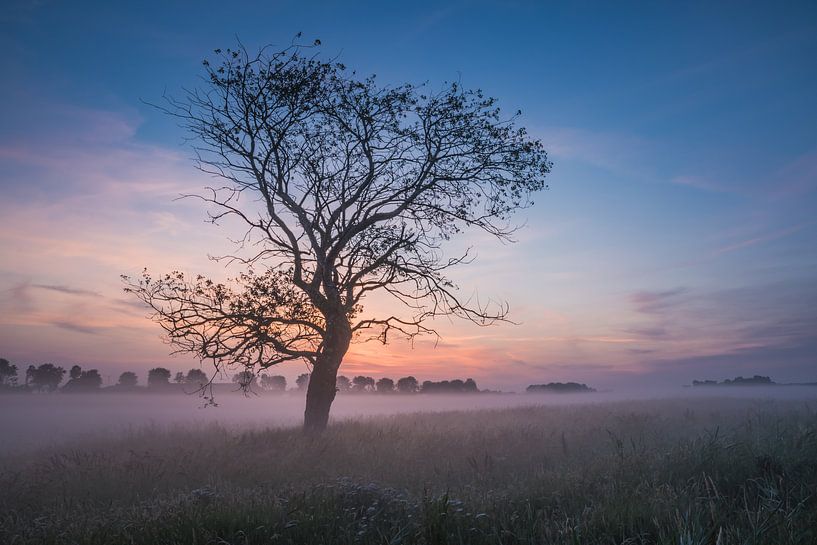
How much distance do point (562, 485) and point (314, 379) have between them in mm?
9867

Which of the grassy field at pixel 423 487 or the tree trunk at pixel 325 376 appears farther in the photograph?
the tree trunk at pixel 325 376

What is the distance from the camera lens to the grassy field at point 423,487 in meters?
5.47

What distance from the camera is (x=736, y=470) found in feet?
28.3

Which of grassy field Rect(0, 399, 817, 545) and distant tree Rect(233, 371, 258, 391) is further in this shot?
distant tree Rect(233, 371, 258, 391)

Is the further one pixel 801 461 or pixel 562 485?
pixel 801 461

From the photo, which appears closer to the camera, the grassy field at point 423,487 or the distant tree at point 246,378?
the grassy field at point 423,487

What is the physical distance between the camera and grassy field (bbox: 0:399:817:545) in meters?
5.47

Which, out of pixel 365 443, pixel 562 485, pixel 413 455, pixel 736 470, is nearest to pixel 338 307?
pixel 365 443

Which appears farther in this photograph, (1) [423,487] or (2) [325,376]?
(2) [325,376]

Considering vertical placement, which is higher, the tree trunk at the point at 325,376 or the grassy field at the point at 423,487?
the tree trunk at the point at 325,376

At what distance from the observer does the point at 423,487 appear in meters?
9.05

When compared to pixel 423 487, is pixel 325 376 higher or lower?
higher

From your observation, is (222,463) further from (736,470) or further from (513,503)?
(736,470)

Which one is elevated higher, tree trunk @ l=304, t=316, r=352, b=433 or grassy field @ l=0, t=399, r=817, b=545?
tree trunk @ l=304, t=316, r=352, b=433
